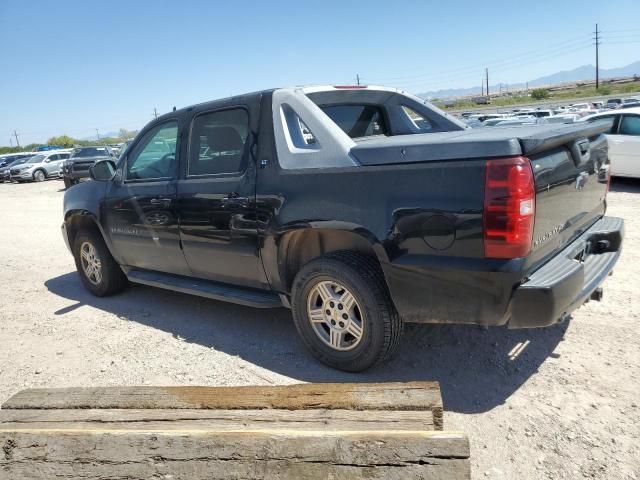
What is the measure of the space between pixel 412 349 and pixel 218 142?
220 centimetres

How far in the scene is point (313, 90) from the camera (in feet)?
12.9

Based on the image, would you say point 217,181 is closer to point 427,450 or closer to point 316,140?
point 316,140

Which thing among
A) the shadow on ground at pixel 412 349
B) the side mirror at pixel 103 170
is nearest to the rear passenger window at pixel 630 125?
the shadow on ground at pixel 412 349

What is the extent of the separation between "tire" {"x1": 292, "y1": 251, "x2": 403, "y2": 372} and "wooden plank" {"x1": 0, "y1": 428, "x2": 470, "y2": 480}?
3.92 ft

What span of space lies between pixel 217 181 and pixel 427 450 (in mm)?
2682

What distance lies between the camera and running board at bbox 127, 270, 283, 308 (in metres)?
3.91

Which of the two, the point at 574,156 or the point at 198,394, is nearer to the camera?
the point at 198,394

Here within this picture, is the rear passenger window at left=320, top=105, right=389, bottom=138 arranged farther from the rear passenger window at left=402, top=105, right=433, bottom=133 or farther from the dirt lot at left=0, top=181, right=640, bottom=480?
the dirt lot at left=0, top=181, right=640, bottom=480

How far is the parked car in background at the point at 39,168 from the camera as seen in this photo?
2727cm

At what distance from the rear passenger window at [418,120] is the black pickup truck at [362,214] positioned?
14mm

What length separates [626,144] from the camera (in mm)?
10359

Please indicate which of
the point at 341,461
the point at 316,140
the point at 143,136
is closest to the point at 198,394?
the point at 341,461

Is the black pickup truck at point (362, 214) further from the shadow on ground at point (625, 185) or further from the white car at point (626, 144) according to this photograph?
the white car at point (626, 144)

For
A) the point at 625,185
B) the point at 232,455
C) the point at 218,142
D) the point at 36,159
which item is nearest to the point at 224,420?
the point at 232,455
